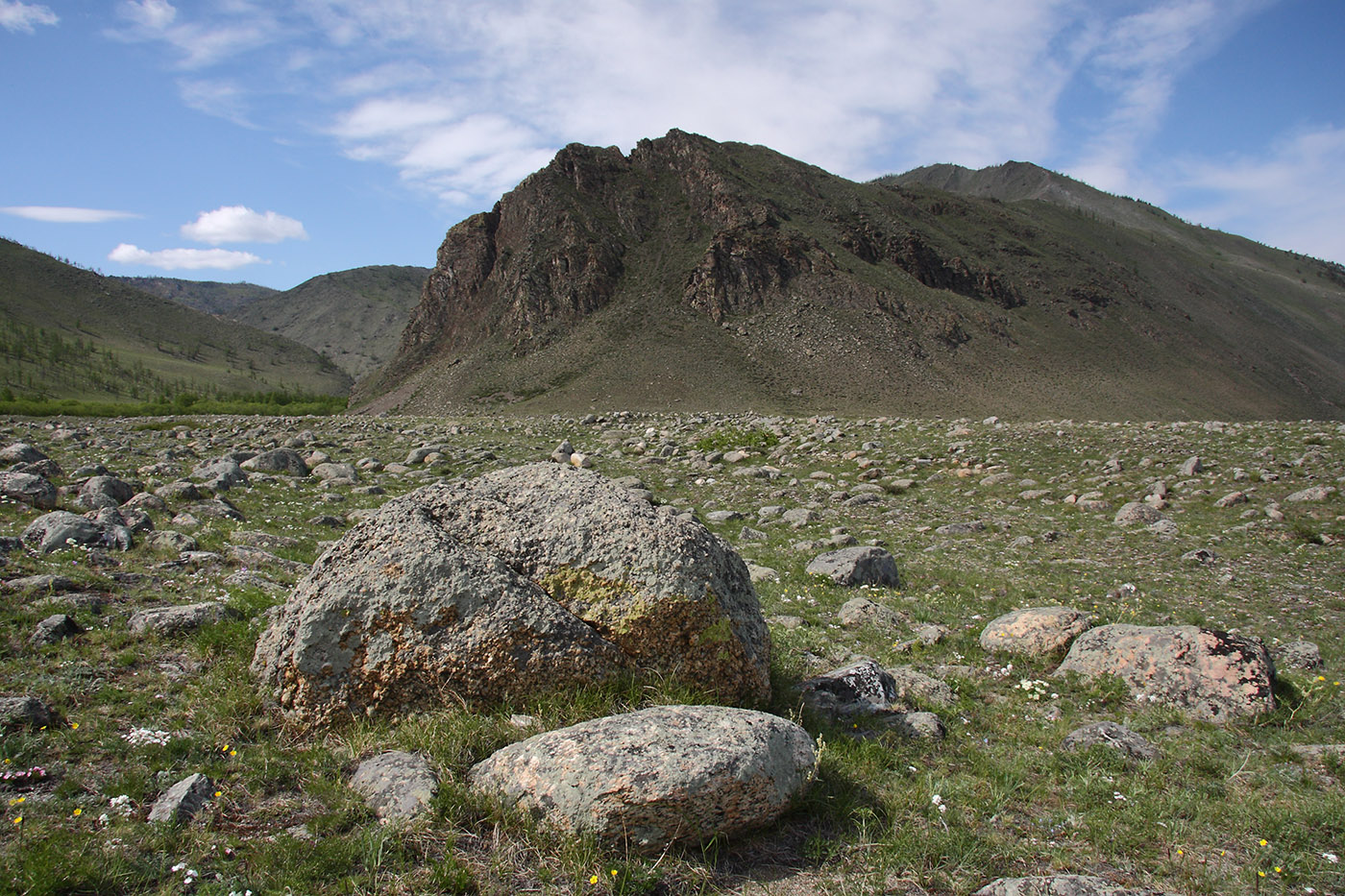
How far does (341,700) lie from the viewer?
203 inches

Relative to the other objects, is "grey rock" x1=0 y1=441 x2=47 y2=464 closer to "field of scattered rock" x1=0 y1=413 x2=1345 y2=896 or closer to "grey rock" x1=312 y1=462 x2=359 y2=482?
"grey rock" x1=312 y1=462 x2=359 y2=482

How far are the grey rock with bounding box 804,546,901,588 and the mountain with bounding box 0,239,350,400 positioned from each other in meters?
116

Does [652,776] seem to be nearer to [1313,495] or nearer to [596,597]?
[596,597]

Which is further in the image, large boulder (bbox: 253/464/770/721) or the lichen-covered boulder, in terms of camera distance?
→ the lichen-covered boulder

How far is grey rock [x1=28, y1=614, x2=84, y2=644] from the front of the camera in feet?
18.7

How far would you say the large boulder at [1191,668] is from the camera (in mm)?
6238

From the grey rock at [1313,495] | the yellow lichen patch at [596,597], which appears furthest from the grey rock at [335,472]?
the grey rock at [1313,495]

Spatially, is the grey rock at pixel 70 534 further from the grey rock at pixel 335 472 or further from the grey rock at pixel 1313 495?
the grey rock at pixel 1313 495

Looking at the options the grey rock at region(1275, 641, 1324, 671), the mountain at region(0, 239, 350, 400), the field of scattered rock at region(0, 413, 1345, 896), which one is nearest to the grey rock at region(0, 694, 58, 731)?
the field of scattered rock at region(0, 413, 1345, 896)

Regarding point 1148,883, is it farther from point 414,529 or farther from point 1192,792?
point 414,529

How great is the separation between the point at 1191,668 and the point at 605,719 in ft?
19.2

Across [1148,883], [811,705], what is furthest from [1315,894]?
[811,705]

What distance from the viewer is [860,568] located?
10625mm

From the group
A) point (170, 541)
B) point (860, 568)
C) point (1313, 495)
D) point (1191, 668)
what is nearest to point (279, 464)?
point (170, 541)
